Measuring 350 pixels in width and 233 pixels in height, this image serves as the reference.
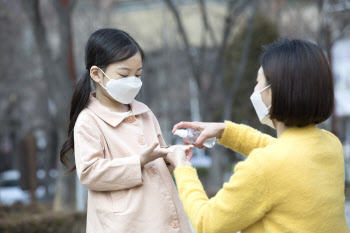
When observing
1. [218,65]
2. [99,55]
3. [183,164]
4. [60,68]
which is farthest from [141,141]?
[218,65]

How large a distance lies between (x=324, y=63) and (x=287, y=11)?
1313 centimetres

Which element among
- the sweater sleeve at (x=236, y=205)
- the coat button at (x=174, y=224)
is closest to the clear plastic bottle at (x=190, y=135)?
the coat button at (x=174, y=224)

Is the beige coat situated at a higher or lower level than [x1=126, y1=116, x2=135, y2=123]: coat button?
lower

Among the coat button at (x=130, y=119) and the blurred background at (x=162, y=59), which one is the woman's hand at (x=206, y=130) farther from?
the blurred background at (x=162, y=59)

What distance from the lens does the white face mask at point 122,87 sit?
2.40 meters

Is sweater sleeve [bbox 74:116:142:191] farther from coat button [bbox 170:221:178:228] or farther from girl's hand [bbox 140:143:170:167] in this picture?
coat button [bbox 170:221:178:228]

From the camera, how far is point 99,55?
2.45 metres

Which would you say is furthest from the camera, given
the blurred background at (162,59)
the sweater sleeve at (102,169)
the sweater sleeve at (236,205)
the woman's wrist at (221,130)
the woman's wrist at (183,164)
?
the blurred background at (162,59)

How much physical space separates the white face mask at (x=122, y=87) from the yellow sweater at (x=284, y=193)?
2.48ft

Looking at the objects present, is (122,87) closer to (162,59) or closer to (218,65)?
(218,65)

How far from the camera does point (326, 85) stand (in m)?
1.82

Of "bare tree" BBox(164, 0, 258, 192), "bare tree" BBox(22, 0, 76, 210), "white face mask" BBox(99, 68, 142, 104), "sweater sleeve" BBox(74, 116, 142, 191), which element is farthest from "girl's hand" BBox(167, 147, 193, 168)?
"bare tree" BBox(164, 0, 258, 192)

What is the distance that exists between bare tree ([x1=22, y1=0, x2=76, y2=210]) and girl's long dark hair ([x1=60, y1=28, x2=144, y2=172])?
210 inches

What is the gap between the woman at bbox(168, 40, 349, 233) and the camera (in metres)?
1.78
